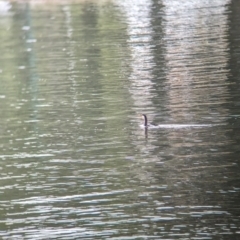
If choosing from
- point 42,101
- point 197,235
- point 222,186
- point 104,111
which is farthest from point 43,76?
point 197,235

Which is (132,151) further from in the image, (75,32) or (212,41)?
(75,32)

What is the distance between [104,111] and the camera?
33844 millimetres

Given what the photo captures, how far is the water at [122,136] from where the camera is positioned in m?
21.0

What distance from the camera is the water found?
68.8 ft

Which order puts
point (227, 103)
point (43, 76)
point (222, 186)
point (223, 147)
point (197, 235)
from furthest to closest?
1. point (43, 76)
2. point (227, 103)
3. point (223, 147)
4. point (222, 186)
5. point (197, 235)

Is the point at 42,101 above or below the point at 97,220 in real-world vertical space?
below

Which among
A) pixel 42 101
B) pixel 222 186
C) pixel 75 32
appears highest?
pixel 222 186

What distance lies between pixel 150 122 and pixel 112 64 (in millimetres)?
15926

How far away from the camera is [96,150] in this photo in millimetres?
27766

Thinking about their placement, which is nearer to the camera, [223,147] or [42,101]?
[223,147]

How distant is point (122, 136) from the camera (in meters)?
29.4

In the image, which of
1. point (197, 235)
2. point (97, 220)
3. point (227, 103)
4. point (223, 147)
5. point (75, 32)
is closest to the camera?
point (197, 235)

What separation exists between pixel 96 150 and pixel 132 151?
51.1 inches

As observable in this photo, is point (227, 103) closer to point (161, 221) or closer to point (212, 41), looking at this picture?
point (161, 221)
